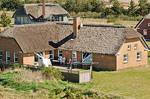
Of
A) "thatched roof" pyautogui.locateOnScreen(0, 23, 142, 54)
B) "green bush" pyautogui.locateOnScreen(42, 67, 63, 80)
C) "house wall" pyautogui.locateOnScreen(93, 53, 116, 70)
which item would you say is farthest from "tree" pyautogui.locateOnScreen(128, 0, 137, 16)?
"green bush" pyautogui.locateOnScreen(42, 67, 63, 80)

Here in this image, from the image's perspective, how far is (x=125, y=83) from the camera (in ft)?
134

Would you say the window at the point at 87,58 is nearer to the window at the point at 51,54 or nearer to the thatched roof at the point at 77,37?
the thatched roof at the point at 77,37

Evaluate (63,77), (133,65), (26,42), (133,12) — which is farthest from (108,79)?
(133,12)

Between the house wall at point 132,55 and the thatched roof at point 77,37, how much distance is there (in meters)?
0.55

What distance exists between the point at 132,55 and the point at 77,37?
18.6ft

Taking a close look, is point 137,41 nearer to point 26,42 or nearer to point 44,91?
point 26,42

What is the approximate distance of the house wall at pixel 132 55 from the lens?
155 feet

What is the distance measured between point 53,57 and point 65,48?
1.66 meters

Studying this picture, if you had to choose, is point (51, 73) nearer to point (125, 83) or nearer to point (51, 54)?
point (125, 83)

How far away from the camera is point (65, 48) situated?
50.3 meters

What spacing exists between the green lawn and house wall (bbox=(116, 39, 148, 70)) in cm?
90

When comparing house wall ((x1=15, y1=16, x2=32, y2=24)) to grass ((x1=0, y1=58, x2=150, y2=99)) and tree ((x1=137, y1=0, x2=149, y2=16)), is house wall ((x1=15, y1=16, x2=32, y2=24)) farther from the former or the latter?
grass ((x1=0, y1=58, x2=150, y2=99))

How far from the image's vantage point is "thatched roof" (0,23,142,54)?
158ft

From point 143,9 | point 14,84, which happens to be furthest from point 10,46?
point 143,9
